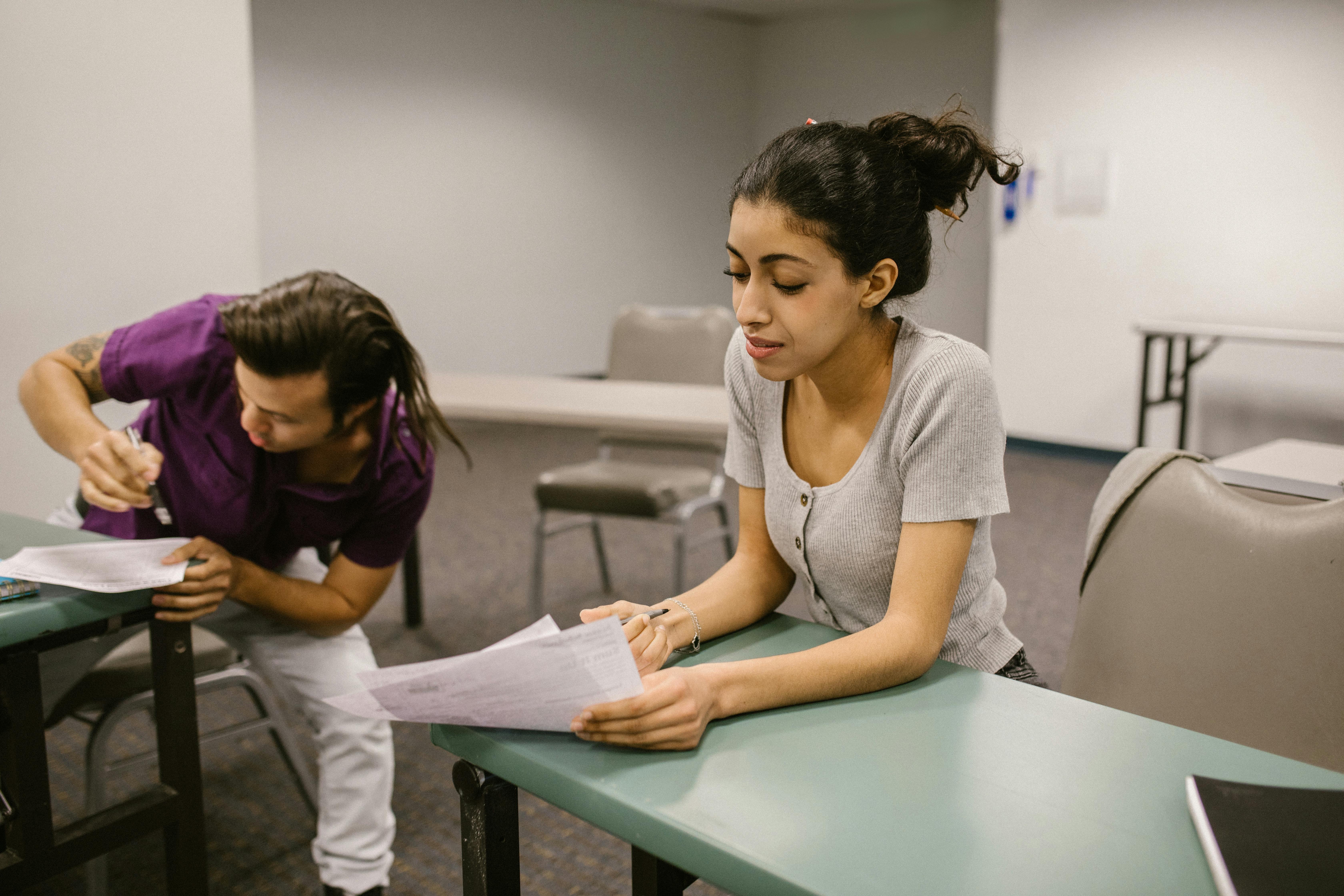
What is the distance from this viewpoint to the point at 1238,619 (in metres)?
1.04

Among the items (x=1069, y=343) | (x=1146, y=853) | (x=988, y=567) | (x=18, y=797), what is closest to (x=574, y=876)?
(x=18, y=797)

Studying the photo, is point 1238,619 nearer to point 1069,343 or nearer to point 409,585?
point 409,585

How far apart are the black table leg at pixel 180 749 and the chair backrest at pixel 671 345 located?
1.85 metres

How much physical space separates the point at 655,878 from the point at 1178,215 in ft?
15.0

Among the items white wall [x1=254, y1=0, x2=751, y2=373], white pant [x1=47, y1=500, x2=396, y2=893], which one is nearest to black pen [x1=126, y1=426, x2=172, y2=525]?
white pant [x1=47, y1=500, x2=396, y2=893]

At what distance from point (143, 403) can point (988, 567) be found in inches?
98.4

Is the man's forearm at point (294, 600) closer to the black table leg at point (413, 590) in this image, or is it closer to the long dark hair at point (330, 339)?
the long dark hair at point (330, 339)

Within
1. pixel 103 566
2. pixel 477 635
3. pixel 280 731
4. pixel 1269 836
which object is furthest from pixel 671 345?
pixel 1269 836

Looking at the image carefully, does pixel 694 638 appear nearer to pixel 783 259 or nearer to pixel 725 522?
pixel 783 259

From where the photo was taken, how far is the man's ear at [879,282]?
101 centimetres

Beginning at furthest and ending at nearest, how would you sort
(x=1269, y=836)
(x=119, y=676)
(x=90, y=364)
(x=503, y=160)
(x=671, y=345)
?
(x=503, y=160), (x=671, y=345), (x=90, y=364), (x=119, y=676), (x=1269, y=836)

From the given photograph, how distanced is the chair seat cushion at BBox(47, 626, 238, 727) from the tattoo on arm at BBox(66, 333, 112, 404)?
392mm

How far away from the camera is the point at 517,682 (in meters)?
0.74

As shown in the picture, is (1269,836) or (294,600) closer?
(1269,836)
